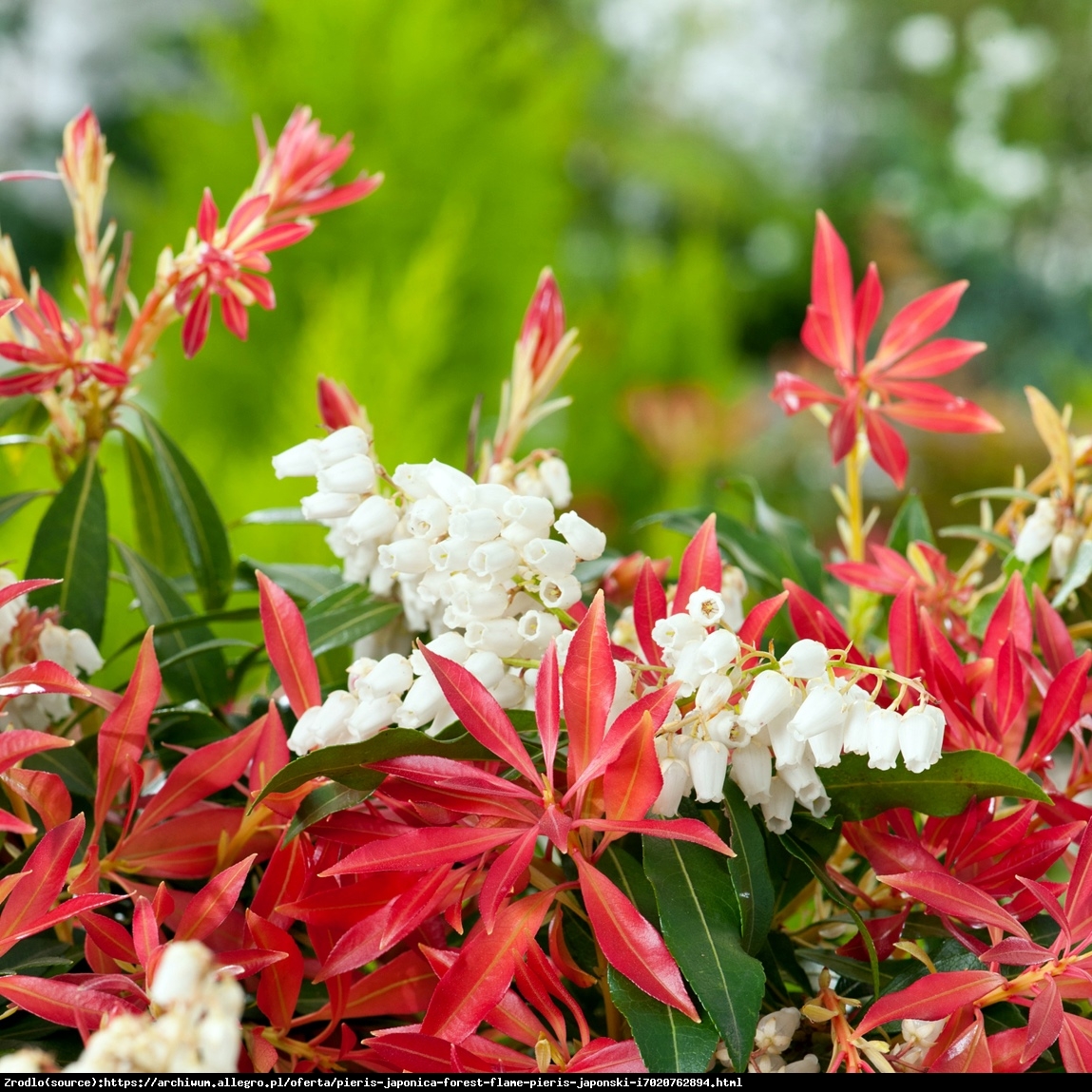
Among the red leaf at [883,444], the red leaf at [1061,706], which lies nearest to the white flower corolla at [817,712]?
the red leaf at [1061,706]

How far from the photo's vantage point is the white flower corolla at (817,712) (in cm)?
27

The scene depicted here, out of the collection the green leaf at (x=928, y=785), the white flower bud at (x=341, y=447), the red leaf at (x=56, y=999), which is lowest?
the red leaf at (x=56, y=999)

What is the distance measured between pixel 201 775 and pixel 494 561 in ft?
0.37

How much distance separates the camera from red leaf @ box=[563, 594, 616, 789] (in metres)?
0.27

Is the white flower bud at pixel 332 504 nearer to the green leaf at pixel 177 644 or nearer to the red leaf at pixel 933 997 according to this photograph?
the green leaf at pixel 177 644

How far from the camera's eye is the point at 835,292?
1.47 feet

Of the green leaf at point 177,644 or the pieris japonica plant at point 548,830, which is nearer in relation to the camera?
the pieris japonica plant at point 548,830

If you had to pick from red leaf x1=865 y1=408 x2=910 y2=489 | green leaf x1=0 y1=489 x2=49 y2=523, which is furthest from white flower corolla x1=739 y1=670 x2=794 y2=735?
green leaf x1=0 y1=489 x2=49 y2=523

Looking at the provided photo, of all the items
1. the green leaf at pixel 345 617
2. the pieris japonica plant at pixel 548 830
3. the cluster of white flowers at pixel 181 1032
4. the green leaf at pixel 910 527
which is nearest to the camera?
the cluster of white flowers at pixel 181 1032

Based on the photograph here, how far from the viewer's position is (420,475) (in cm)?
32

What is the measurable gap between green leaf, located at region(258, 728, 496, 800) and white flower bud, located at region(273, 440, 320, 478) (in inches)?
3.9

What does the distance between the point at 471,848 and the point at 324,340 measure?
3.53 feet

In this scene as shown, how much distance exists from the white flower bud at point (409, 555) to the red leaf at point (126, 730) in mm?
74

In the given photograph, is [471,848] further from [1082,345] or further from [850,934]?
[1082,345]
